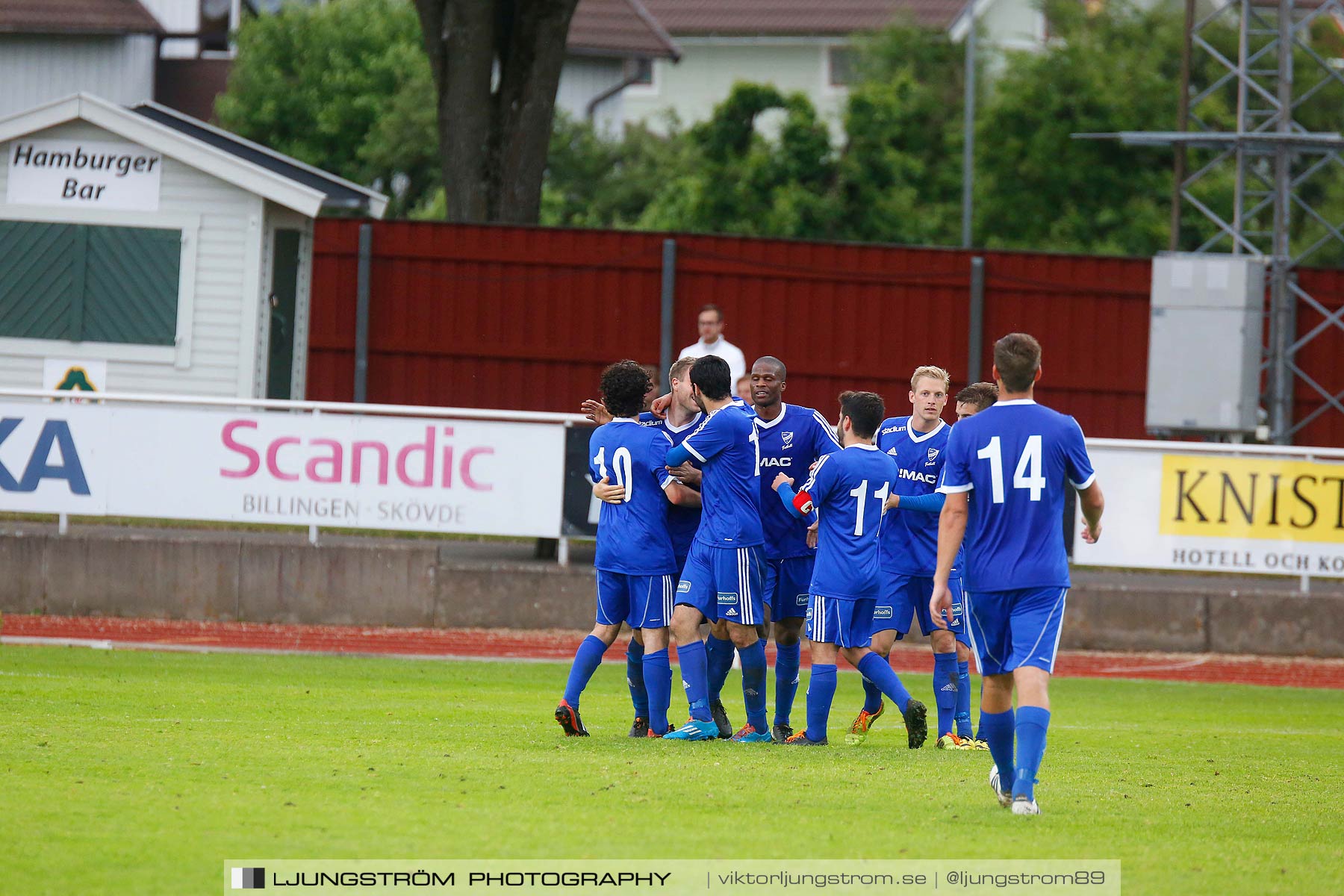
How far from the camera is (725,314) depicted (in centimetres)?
2148

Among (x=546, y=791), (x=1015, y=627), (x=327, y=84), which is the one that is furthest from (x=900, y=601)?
(x=327, y=84)

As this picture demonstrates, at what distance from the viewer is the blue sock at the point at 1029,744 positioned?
6.89 m

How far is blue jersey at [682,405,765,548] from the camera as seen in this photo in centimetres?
900

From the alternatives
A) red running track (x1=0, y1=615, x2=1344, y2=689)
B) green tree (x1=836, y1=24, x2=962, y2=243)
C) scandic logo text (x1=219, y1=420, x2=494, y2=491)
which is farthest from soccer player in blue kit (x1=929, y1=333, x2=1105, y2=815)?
green tree (x1=836, y1=24, x2=962, y2=243)

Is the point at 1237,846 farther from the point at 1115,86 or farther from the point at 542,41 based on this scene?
the point at 1115,86

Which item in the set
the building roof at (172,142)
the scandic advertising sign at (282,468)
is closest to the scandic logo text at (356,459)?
the scandic advertising sign at (282,468)

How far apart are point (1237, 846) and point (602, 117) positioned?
4100cm

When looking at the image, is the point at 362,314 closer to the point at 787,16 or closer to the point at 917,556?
the point at 917,556

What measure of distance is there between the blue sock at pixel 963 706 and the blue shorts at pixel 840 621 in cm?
123

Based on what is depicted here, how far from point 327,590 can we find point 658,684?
278 inches

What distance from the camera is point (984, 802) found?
23.8ft

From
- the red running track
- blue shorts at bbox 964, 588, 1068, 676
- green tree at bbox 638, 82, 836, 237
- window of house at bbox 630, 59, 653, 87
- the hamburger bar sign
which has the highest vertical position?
window of house at bbox 630, 59, 653, 87

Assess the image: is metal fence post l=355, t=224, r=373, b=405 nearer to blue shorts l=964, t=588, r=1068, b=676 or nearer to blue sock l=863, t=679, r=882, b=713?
blue sock l=863, t=679, r=882, b=713

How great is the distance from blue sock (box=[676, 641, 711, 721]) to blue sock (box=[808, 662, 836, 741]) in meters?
0.56
